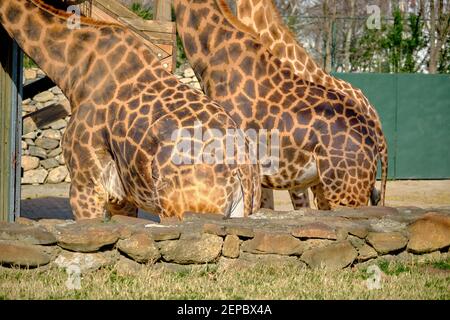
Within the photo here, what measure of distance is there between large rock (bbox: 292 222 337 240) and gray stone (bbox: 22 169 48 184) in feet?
28.3

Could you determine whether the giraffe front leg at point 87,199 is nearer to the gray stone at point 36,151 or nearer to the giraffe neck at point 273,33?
the giraffe neck at point 273,33

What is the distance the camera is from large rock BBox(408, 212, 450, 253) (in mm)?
5160

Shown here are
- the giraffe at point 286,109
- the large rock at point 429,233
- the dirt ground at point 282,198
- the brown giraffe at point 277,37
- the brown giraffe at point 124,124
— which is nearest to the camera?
the brown giraffe at point 124,124

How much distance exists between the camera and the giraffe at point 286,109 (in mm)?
5652

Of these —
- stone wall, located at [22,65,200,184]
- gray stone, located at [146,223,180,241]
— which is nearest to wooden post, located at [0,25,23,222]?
gray stone, located at [146,223,180,241]

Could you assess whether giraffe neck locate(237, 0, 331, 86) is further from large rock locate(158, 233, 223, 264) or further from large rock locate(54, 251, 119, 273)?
large rock locate(54, 251, 119, 273)

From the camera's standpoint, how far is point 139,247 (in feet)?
15.3

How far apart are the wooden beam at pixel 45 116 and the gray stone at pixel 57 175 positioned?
486 centimetres

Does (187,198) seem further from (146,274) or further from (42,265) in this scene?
(42,265)

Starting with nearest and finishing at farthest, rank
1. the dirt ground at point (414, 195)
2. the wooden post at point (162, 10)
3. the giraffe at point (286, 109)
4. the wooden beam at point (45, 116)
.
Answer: the giraffe at point (286, 109), the wooden beam at point (45, 116), the wooden post at point (162, 10), the dirt ground at point (414, 195)

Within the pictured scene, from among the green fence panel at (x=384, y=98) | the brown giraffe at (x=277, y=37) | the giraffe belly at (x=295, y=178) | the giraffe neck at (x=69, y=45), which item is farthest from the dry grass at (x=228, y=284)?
the green fence panel at (x=384, y=98)

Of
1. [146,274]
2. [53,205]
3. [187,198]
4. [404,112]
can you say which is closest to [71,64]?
[187,198]

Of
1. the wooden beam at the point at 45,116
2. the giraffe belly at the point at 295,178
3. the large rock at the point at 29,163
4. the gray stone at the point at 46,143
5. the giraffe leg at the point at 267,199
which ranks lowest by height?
the giraffe leg at the point at 267,199

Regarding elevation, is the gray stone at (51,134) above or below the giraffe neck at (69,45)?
below
